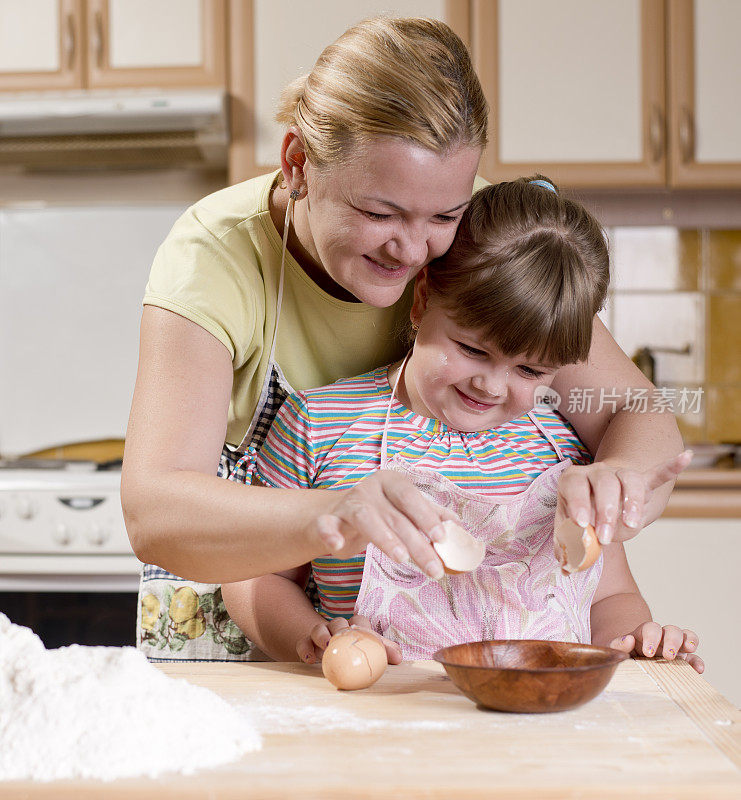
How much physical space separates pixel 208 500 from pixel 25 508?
57.3 inches

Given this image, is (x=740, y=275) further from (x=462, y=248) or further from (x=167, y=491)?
(x=167, y=491)

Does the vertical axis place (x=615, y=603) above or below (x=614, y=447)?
below

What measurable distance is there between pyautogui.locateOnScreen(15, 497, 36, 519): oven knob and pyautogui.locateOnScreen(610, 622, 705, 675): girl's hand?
1.59 m

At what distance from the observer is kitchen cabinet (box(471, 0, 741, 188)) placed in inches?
98.0

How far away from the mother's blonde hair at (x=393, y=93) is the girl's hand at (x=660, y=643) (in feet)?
1.74

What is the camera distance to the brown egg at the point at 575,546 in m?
0.87

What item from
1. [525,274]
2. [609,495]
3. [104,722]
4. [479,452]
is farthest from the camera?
[479,452]

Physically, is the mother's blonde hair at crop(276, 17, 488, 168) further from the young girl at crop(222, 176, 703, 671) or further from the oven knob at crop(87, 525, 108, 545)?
the oven knob at crop(87, 525, 108, 545)

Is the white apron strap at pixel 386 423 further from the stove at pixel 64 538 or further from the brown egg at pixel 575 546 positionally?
the stove at pixel 64 538

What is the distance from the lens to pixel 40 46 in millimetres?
2516

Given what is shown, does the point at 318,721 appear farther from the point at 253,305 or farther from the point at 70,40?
the point at 70,40

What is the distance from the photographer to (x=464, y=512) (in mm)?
1088

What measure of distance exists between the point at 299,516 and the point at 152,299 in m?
0.36

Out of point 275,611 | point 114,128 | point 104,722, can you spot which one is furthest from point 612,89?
point 104,722
